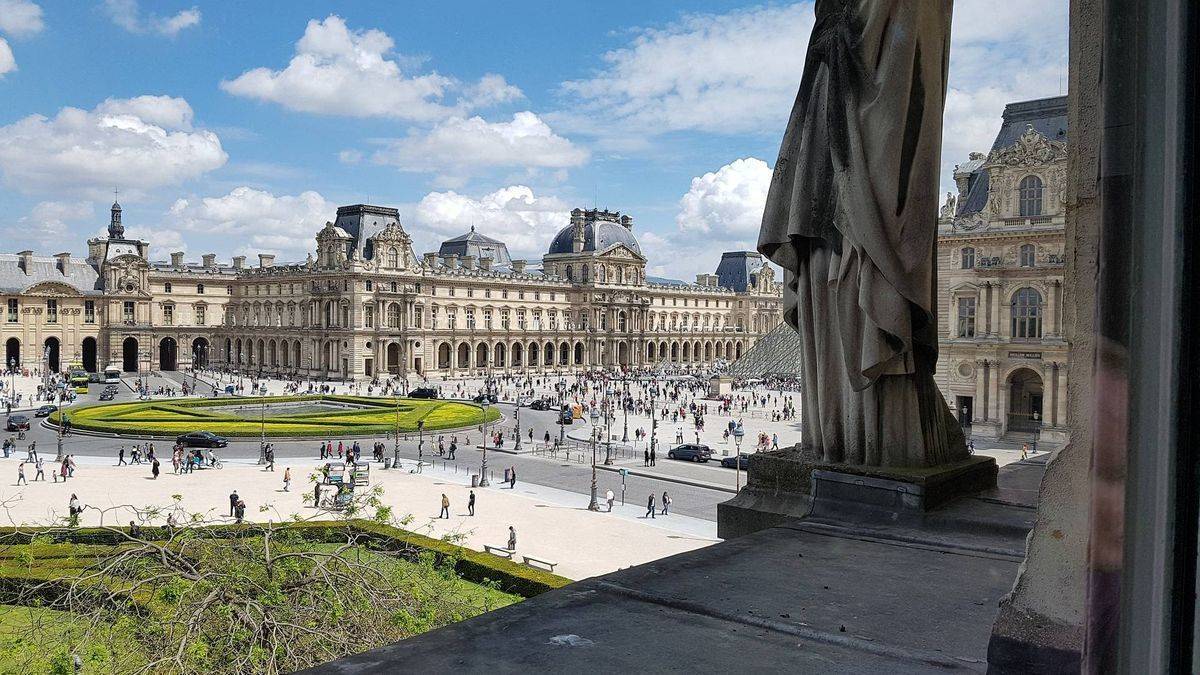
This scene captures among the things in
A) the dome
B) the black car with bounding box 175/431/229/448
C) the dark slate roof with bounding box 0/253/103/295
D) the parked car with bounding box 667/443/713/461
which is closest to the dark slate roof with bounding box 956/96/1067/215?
the parked car with bounding box 667/443/713/461

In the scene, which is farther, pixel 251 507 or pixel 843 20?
pixel 251 507

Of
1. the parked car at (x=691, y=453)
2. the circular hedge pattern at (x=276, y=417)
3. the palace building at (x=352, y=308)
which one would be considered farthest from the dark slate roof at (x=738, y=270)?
the parked car at (x=691, y=453)

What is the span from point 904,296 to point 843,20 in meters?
1.50

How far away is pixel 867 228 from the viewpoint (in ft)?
14.6

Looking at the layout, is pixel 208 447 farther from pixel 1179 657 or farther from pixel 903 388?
pixel 1179 657

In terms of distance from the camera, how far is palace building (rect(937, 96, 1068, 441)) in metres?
34.5

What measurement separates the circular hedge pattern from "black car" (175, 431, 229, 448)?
2617 millimetres

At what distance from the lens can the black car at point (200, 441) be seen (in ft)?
114

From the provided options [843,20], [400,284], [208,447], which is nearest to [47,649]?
[843,20]

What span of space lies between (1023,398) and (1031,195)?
27.5 feet

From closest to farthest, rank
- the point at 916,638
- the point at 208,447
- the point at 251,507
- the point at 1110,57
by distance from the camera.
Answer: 1. the point at 1110,57
2. the point at 916,638
3. the point at 251,507
4. the point at 208,447

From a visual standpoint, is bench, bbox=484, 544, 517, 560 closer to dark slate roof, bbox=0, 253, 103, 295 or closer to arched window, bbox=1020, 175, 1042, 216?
arched window, bbox=1020, 175, 1042, 216

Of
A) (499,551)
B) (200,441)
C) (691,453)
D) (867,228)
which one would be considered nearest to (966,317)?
(691,453)

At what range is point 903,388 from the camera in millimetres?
4969
